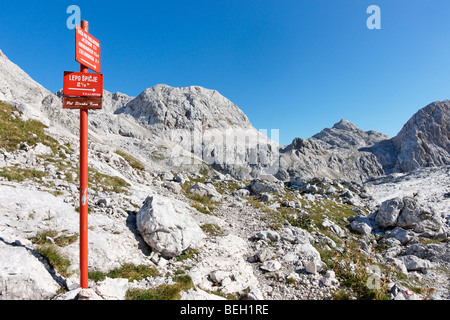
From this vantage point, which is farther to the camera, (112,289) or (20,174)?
(20,174)

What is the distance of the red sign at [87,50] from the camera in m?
5.83

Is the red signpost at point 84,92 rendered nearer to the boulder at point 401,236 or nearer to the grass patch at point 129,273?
the grass patch at point 129,273

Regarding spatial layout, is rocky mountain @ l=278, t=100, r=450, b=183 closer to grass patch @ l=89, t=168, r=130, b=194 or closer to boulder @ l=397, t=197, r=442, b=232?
boulder @ l=397, t=197, r=442, b=232

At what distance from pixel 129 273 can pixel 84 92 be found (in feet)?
21.1

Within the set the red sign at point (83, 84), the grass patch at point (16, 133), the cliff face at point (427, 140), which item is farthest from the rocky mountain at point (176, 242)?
the cliff face at point (427, 140)

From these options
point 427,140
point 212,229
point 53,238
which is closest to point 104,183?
point 53,238

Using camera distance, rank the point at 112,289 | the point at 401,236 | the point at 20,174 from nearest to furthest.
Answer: the point at 112,289 < the point at 20,174 < the point at 401,236

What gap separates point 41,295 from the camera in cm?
565

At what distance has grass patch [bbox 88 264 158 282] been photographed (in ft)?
22.7

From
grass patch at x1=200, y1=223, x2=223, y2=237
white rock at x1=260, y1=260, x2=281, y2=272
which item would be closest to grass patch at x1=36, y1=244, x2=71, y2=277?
grass patch at x1=200, y1=223, x2=223, y2=237

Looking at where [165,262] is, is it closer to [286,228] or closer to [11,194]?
[11,194]

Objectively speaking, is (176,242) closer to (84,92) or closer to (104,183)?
(84,92)

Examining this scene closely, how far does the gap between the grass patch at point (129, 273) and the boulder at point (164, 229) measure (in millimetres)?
1262

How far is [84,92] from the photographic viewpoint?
6160 millimetres
